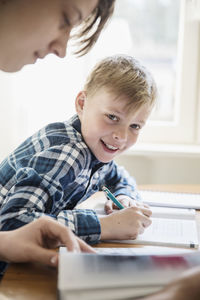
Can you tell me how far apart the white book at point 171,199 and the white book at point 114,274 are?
618 mm

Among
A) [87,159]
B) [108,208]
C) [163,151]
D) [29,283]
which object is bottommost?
[29,283]

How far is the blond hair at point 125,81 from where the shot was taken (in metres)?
1.12

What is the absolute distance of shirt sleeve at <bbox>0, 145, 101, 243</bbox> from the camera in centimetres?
85

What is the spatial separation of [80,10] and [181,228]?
546 mm

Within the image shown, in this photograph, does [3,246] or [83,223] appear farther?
[83,223]

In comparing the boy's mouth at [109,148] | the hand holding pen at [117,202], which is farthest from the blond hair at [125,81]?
the hand holding pen at [117,202]

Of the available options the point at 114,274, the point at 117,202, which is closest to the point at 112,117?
the point at 117,202

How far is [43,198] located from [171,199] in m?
0.53

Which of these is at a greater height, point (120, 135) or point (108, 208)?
point (120, 135)

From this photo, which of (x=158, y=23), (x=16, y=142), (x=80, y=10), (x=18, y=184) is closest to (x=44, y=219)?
(x=18, y=184)

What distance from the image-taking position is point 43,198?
0.89 metres

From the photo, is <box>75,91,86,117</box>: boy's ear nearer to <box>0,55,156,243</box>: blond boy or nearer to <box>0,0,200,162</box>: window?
<box>0,55,156,243</box>: blond boy

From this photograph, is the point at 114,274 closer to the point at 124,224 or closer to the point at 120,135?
the point at 124,224

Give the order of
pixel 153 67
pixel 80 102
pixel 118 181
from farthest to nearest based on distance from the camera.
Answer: pixel 153 67, pixel 118 181, pixel 80 102
